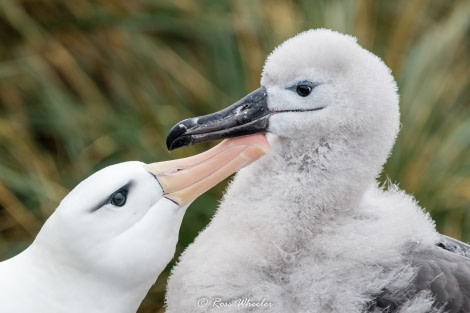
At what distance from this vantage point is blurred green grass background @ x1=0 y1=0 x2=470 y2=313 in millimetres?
4527

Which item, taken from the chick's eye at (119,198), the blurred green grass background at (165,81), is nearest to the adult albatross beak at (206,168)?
the chick's eye at (119,198)

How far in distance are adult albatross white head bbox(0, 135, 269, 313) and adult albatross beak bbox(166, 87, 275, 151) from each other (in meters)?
0.04

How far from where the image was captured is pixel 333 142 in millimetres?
2818

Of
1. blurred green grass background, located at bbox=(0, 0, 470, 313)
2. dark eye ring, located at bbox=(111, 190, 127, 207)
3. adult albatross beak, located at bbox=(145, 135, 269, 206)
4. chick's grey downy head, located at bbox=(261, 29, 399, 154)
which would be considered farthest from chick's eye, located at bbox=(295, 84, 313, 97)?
blurred green grass background, located at bbox=(0, 0, 470, 313)

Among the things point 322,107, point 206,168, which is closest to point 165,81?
point 206,168

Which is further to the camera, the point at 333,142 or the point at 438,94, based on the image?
the point at 438,94

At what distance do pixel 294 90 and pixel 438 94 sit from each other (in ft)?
6.63

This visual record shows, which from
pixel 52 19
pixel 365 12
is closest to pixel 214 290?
pixel 365 12

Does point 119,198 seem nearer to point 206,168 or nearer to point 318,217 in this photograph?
point 206,168

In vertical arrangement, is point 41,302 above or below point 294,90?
below

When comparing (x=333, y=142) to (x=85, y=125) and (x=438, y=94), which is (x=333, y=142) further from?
(x=85, y=125)

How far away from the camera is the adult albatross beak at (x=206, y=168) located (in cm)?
286

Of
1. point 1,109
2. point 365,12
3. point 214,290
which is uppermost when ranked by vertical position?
point 214,290

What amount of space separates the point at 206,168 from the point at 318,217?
1.14 feet
